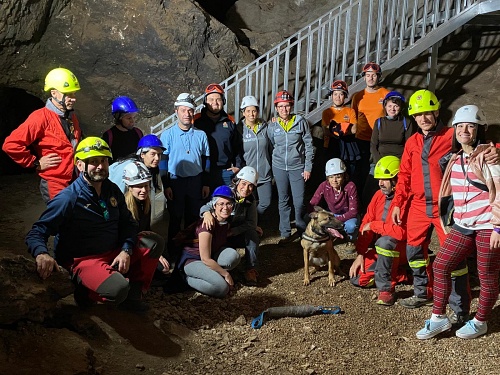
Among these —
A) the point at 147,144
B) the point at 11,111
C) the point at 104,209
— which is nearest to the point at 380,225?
the point at 147,144

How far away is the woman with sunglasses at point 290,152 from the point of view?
7.67 meters

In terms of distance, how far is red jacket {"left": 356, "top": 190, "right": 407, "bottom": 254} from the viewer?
20.1 ft

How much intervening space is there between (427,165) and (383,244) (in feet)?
3.32

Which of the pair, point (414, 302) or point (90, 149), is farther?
point (414, 302)

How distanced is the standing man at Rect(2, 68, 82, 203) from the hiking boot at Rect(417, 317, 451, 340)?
388 cm

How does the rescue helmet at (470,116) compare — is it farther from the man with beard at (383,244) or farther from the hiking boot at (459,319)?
the hiking boot at (459,319)

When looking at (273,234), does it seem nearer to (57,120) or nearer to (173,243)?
(173,243)

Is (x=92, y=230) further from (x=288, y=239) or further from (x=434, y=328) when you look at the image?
(x=288, y=239)

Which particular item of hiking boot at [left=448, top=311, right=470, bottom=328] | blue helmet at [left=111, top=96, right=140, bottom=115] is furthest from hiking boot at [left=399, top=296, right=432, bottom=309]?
blue helmet at [left=111, top=96, right=140, bottom=115]

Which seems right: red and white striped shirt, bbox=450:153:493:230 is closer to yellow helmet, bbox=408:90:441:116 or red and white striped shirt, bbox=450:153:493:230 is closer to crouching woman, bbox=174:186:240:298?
yellow helmet, bbox=408:90:441:116

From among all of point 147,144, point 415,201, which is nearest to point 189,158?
point 147,144

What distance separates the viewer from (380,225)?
631cm

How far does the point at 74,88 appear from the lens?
230 inches

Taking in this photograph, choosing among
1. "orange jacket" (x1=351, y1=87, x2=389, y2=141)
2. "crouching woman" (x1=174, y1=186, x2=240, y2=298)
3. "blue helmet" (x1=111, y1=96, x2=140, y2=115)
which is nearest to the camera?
"crouching woman" (x1=174, y1=186, x2=240, y2=298)
